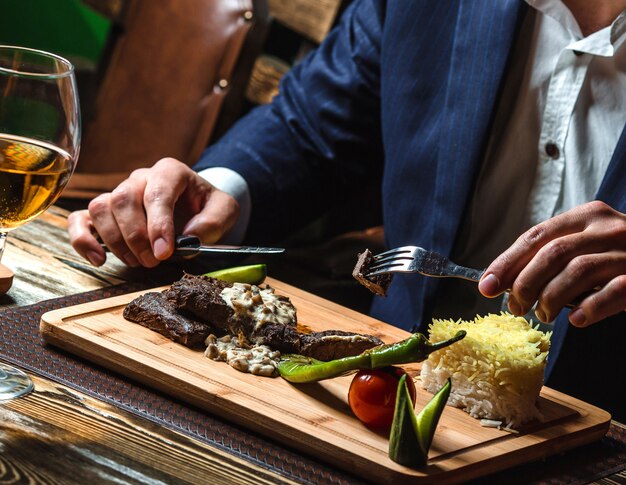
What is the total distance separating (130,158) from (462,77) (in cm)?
171

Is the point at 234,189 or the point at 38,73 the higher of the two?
the point at 38,73

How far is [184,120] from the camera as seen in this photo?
3.54 meters

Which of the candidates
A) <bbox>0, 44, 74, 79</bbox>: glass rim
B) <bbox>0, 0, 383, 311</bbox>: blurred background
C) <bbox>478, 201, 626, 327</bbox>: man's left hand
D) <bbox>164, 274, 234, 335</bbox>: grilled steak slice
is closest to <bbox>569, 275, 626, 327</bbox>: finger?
<bbox>478, 201, 626, 327</bbox>: man's left hand

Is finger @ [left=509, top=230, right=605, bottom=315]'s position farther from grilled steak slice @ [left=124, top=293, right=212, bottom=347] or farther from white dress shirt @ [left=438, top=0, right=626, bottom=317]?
white dress shirt @ [left=438, top=0, right=626, bottom=317]

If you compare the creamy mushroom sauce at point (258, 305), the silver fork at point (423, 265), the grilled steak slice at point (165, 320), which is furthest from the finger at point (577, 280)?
the grilled steak slice at point (165, 320)

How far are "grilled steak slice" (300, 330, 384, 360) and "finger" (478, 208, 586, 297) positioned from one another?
0.23 meters

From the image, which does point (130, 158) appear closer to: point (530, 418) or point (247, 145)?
point (247, 145)

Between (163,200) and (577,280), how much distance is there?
92cm

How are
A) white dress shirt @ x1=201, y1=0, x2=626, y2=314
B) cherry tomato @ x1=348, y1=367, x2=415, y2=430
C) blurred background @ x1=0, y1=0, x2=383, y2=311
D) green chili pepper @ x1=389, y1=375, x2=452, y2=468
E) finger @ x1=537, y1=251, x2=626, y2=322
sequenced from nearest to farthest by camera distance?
1. green chili pepper @ x1=389, y1=375, x2=452, y2=468
2. cherry tomato @ x1=348, y1=367, x2=415, y2=430
3. finger @ x1=537, y1=251, x2=626, y2=322
4. white dress shirt @ x1=201, y1=0, x2=626, y2=314
5. blurred background @ x1=0, y1=0, x2=383, y2=311

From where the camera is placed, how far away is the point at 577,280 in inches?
62.4

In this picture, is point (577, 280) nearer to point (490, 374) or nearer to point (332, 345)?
point (490, 374)

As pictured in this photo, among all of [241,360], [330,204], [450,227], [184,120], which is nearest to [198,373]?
[241,360]

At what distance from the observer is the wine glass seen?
1.27 meters

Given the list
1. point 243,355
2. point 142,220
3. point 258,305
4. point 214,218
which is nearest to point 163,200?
point 142,220
